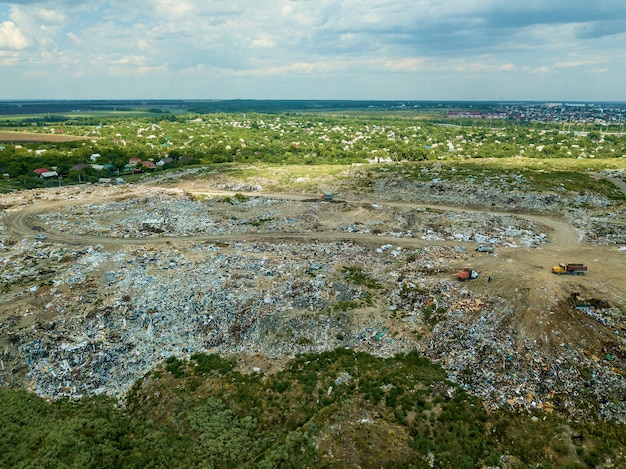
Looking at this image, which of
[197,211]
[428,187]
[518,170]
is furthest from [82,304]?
[518,170]

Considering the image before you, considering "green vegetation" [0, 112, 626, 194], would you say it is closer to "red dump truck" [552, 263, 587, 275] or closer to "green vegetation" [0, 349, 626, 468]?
"red dump truck" [552, 263, 587, 275]

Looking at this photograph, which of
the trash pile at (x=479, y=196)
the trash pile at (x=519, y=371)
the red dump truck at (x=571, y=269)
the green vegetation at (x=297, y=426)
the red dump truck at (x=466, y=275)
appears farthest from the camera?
the trash pile at (x=479, y=196)

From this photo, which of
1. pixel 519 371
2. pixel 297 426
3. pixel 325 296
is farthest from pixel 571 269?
pixel 297 426

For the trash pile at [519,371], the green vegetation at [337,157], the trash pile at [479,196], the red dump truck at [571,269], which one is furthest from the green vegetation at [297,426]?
the green vegetation at [337,157]

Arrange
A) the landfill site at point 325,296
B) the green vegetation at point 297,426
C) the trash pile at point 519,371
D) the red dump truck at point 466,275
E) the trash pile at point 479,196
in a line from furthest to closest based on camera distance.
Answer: the trash pile at point 479,196
the red dump truck at point 466,275
the landfill site at point 325,296
the trash pile at point 519,371
the green vegetation at point 297,426

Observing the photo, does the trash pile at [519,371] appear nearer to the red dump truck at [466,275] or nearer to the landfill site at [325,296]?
the landfill site at [325,296]

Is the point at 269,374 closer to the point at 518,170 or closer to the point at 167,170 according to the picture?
the point at 518,170
